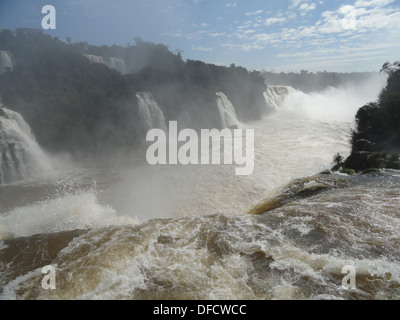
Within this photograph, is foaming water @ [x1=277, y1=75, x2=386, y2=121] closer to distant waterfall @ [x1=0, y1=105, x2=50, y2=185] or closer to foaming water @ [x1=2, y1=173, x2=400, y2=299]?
foaming water @ [x1=2, y1=173, x2=400, y2=299]

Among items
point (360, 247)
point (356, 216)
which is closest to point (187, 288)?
point (360, 247)

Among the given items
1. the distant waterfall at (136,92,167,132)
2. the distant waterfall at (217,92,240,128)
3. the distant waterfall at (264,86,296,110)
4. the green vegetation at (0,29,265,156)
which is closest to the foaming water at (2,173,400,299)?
the green vegetation at (0,29,265,156)

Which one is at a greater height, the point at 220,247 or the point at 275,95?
the point at 275,95

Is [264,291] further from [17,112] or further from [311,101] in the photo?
[311,101]

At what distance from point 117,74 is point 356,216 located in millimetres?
29167

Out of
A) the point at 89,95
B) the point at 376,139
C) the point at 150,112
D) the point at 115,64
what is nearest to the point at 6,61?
the point at 89,95

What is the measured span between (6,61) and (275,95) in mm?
48685

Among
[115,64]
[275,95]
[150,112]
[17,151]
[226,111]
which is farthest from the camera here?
[275,95]

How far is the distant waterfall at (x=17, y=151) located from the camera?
18.7 m

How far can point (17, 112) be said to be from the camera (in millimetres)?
21250

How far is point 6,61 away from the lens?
3428 cm

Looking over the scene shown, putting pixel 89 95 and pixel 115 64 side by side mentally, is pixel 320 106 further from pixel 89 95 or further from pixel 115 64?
pixel 89 95

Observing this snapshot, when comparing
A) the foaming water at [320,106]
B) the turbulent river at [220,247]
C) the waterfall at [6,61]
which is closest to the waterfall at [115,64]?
the waterfall at [6,61]

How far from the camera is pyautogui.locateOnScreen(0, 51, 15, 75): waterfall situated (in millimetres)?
33844
